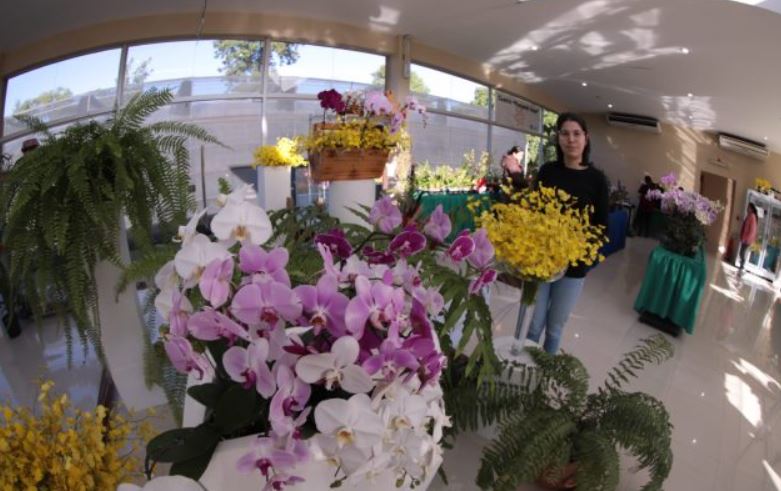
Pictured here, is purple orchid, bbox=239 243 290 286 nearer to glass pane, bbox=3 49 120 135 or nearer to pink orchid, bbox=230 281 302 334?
pink orchid, bbox=230 281 302 334

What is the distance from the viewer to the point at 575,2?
12.3ft

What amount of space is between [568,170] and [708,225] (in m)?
2.28

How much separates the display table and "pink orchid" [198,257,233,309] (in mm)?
3453

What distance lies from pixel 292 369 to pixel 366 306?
0.28ft

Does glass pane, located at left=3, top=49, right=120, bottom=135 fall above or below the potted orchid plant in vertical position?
above

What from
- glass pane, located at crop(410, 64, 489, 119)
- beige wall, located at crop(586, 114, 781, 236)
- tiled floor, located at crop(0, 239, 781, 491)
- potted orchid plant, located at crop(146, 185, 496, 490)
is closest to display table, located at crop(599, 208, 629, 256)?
tiled floor, located at crop(0, 239, 781, 491)

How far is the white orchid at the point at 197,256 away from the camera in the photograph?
0.38 metres

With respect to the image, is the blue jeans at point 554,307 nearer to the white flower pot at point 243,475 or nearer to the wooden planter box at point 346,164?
the wooden planter box at point 346,164

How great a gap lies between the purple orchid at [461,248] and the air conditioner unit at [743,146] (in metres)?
2.94

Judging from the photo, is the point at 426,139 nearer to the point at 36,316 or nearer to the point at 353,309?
the point at 36,316

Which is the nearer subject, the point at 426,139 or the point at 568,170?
the point at 568,170

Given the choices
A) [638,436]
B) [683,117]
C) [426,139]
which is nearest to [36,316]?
[638,436]

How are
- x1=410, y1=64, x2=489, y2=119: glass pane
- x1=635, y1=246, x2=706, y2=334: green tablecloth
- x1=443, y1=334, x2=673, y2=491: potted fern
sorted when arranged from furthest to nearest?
1. x1=410, y1=64, x2=489, y2=119: glass pane
2. x1=635, y1=246, x2=706, y2=334: green tablecloth
3. x1=443, y1=334, x2=673, y2=491: potted fern

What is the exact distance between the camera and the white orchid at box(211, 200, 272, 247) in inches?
16.4
